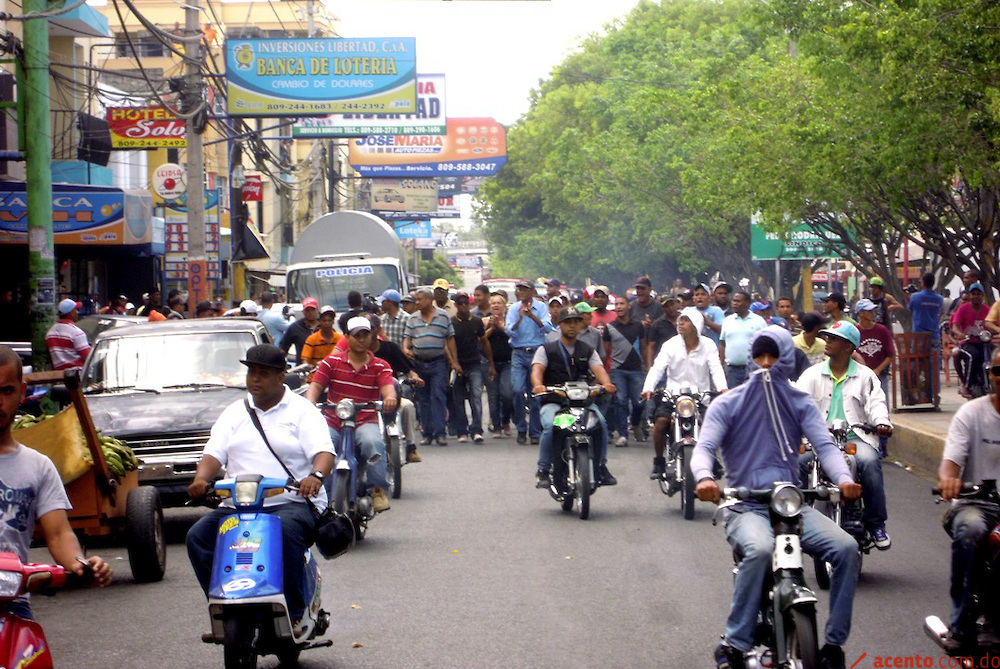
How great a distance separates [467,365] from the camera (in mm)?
17594

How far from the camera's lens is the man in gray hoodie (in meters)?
5.75

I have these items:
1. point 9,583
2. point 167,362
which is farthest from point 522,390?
point 9,583

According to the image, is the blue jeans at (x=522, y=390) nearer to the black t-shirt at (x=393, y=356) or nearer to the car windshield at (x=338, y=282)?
the black t-shirt at (x=393, y=356)

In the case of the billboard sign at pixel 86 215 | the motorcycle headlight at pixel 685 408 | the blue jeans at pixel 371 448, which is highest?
the billboard sign at pixel 86 215

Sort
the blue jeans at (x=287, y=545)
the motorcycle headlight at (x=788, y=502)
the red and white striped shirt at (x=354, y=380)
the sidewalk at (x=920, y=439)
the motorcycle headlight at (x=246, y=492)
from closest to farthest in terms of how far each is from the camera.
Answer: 1. the motorcycle headlight at (x=788, y=502)
2. the motorcycle headlight at (x=246, y=492)
3. the blue jeans at (x=287, y=545)
4. the red and white striped shirt at (x=354, y=380)
5. the sidewalk at (x=920, y=439)

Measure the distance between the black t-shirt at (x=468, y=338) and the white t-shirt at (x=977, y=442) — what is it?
1133 cm

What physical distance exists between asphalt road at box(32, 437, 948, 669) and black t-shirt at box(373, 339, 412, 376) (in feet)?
4.82

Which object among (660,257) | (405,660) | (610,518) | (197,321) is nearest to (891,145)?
(610,518)

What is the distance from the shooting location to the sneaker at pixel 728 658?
5.79 m

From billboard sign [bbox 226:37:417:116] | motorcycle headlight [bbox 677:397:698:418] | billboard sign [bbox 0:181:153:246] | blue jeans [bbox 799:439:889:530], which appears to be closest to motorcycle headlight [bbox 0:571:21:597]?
blue jeans [bbox 799:439:889:530]

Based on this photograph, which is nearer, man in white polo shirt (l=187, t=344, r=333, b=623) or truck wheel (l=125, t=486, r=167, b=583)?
man in white polo shirt (l=187, t=344, r=333, b=623)

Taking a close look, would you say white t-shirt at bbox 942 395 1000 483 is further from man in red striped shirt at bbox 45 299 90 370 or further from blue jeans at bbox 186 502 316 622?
man in red striped shirt at bbox 45 299 90 370

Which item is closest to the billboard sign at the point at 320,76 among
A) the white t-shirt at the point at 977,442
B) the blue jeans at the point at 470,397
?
the blue jeans at the point at 470,397

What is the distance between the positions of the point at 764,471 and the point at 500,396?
1225 cm
